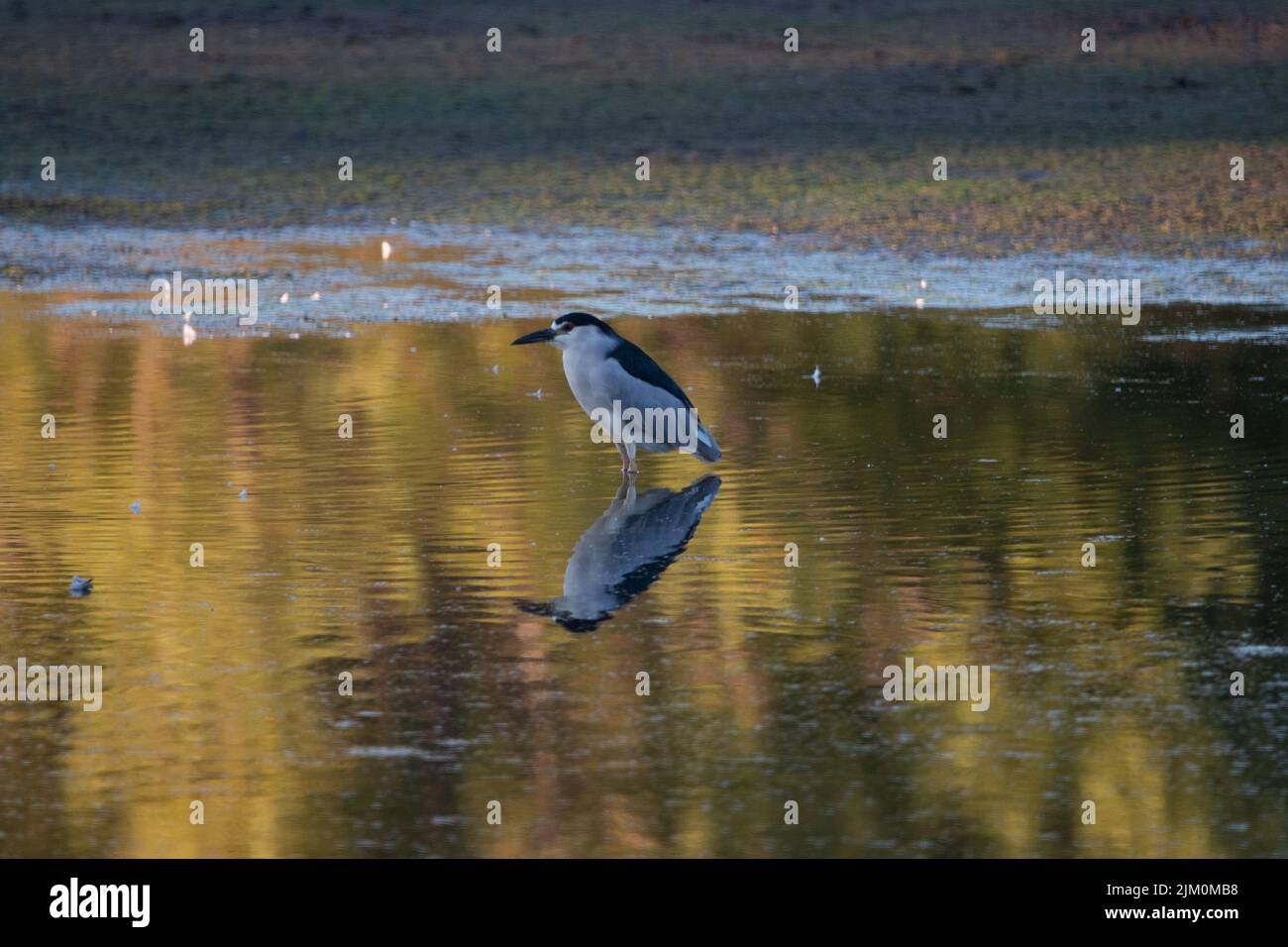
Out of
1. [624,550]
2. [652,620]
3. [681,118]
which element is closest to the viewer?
[652,620]

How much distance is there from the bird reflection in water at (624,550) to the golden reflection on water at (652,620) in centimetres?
9

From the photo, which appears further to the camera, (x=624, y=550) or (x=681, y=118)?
(x=681, y=118)

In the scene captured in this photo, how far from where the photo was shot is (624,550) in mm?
9367

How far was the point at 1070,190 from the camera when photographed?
2162 centimetres

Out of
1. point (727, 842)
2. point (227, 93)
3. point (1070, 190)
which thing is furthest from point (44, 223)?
point (727, 842)

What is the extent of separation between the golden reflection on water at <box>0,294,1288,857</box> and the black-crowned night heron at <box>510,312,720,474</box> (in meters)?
0.21

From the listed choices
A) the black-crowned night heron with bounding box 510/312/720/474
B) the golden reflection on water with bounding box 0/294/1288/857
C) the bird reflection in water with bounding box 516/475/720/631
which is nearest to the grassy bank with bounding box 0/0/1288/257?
the golden reflection on water with bounding box 0/294/1288/857

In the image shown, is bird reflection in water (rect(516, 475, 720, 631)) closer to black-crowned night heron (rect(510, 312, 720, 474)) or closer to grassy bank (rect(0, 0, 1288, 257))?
black-crowned night heron (rect(510, 312, 720, 474))

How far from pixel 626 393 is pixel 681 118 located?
44.8 ft

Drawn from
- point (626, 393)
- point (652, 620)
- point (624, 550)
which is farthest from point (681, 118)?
point (652, 620)

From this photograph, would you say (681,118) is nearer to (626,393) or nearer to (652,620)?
(626,393)

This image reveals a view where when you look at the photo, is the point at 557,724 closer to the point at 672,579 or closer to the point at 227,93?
the point at 672,579

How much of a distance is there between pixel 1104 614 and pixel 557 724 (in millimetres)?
2391

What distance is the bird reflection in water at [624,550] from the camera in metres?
8.28
